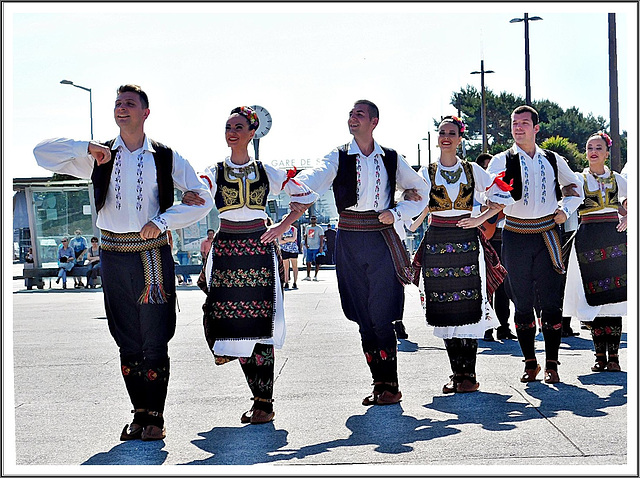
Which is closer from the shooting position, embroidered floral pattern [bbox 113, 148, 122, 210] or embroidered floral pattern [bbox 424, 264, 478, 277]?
embroidered floral pattern [bbox 113, 148, 122, 210]

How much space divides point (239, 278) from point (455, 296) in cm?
187

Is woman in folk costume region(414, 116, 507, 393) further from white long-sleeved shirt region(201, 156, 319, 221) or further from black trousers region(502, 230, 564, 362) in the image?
white long-sleeved shirt region(201, 156, 319, 221)

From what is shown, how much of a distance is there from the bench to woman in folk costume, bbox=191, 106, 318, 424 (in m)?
18.8

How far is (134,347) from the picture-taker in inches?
236

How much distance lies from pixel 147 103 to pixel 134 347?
1434 mm

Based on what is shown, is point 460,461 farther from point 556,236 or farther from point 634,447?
point 556,236

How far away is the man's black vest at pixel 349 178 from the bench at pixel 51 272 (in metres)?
18.5

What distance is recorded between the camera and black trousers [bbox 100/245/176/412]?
5.93 metres

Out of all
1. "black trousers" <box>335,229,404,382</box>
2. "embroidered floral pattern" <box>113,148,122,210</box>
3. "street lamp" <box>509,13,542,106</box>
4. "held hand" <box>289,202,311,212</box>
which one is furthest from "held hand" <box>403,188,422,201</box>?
"street lamp" <box>509,13,542,106</box>

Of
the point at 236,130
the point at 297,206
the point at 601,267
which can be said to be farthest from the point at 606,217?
the point at 236,130

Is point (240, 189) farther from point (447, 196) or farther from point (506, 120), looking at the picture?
point (506, 120)

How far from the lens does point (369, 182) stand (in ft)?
23.0

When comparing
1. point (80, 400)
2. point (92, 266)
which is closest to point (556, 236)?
point (80, 400)

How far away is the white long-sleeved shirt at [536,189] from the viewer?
7723mm
